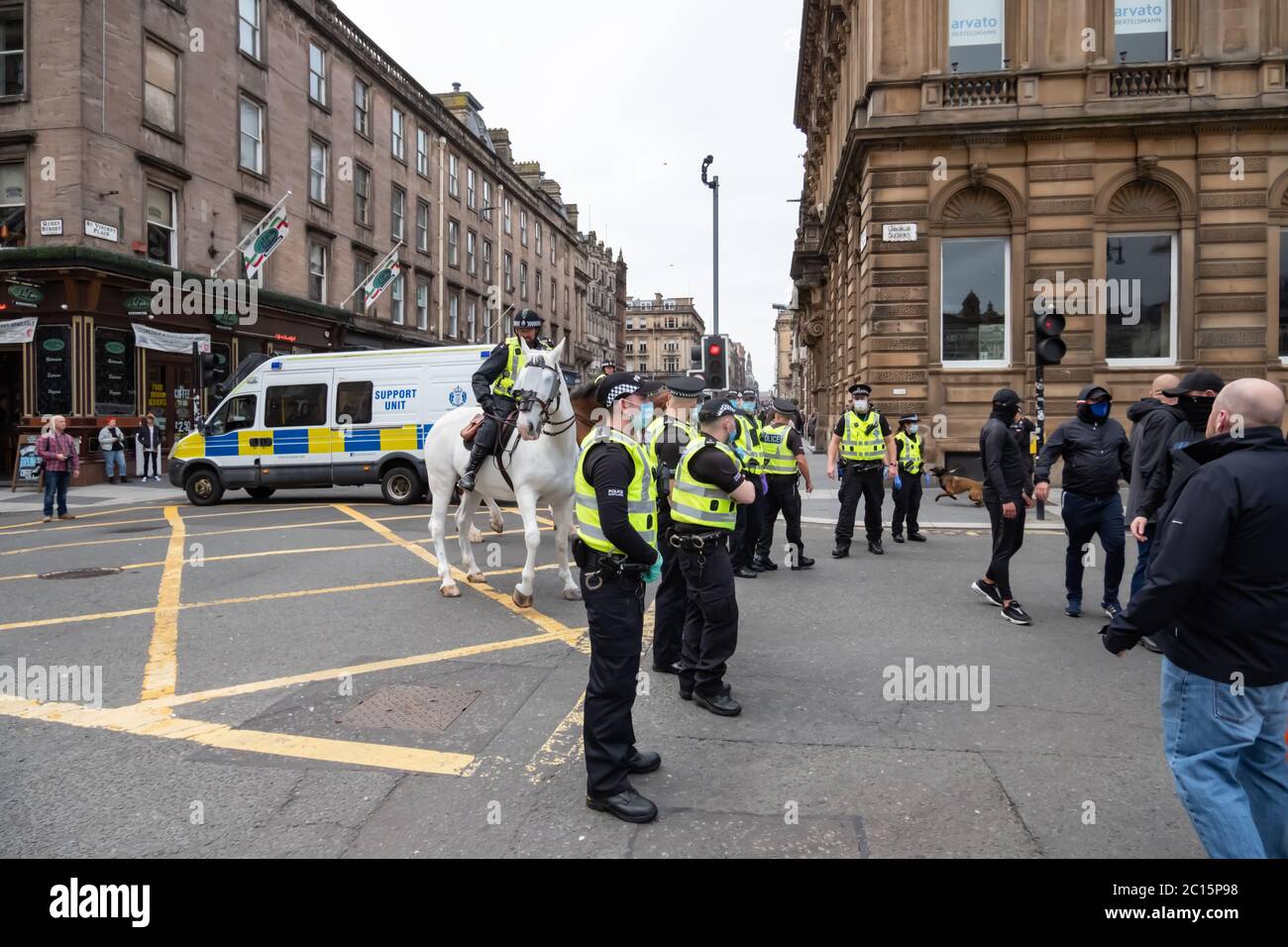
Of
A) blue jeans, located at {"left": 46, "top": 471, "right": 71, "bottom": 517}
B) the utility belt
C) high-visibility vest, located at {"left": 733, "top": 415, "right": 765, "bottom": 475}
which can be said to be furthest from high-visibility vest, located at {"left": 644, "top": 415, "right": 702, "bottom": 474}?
blue jeans, located at {"left": 46, "top": 471, "right": 71, "bottom": 517}

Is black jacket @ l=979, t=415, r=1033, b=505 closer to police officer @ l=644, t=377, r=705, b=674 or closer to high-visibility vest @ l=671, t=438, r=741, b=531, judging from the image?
police officer @ l=644, t=377, r=705, b=674

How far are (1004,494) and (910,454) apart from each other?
4762 millimetres

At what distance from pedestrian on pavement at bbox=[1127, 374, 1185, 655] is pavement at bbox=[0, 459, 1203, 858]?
82 cm

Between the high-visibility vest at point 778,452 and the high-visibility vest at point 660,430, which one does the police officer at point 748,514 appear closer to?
the high-visibility vest at point 778,452

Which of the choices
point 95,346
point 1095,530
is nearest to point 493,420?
point 1095,530

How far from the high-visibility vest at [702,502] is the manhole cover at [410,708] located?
1772 mm

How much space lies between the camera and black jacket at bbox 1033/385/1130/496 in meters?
7.42

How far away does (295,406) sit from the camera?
16.7 meters

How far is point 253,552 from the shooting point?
420 inches

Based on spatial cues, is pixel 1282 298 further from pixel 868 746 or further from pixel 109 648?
pixel 109 648

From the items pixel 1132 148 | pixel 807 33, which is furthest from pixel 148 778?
pixel 807 33

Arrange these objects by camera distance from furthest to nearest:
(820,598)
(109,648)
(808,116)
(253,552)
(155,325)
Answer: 1. (808,116)
2. (155,325)
3. (253,552)
4. (820,598)
5. (109,648)
